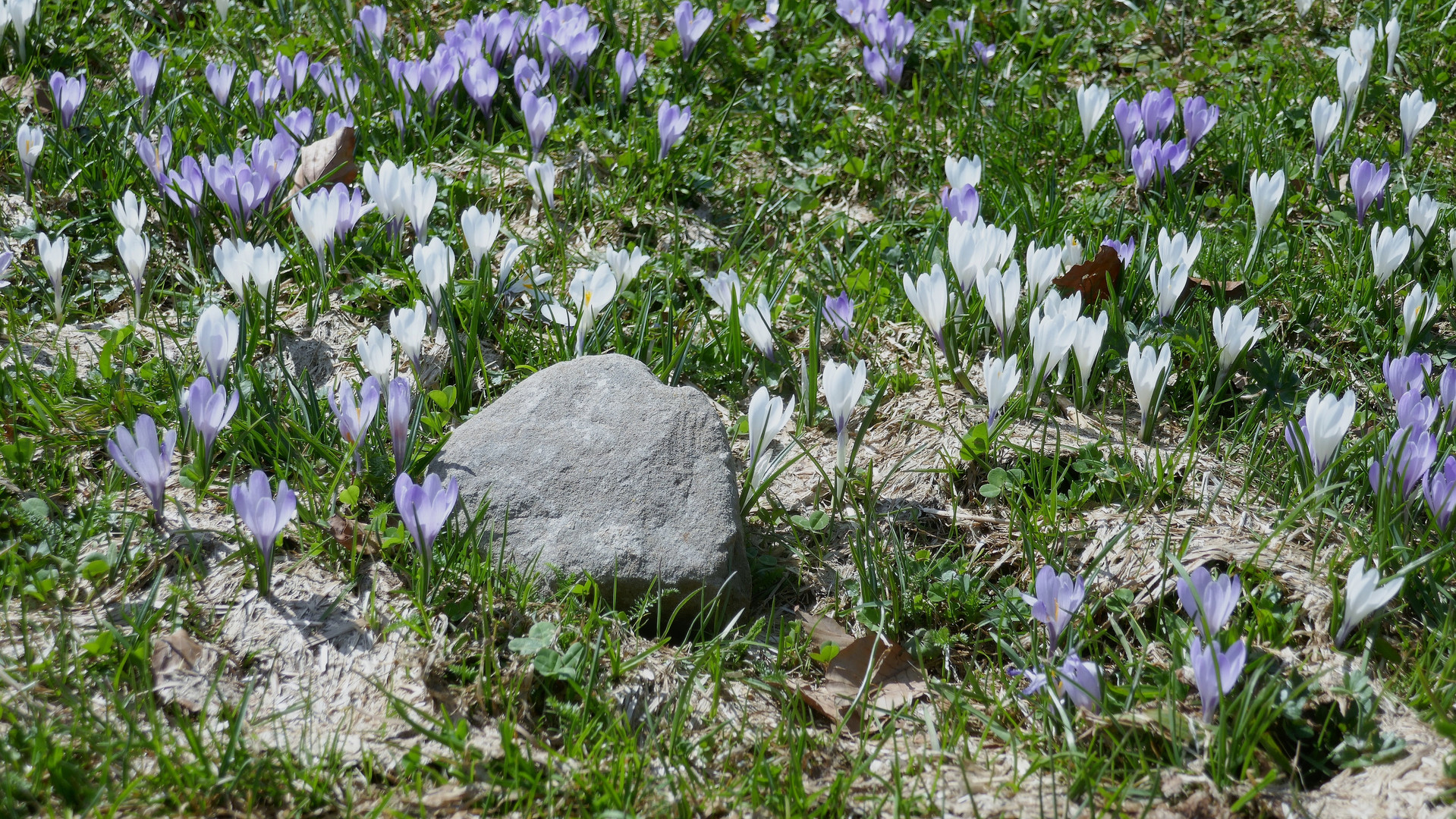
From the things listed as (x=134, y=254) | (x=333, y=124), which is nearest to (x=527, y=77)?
(x=333, y=124)

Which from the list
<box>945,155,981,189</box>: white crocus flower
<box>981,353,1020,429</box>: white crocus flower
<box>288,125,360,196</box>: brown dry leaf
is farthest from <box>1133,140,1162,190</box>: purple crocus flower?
<box>288,125,360,196</box>: brown dry leaf

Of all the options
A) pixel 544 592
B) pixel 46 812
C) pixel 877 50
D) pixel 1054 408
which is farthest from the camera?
pixel 877 50

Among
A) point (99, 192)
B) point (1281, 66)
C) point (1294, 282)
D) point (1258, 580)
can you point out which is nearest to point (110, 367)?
point (99, 192)

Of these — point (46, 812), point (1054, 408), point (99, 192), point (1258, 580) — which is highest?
point (99, 192)

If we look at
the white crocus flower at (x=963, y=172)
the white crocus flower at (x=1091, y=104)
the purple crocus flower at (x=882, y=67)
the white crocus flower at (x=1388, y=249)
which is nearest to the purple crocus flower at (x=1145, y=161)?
the white crocus flower at (x=1091, y=104)

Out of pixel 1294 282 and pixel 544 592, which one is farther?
pixel 1294 282

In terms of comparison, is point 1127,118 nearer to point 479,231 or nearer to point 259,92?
point 479,231

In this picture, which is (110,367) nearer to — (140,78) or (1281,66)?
(140,78)
